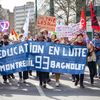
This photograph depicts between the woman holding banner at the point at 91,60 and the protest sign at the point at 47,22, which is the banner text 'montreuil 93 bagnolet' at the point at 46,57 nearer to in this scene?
the woman holding banner at the point at 91,60

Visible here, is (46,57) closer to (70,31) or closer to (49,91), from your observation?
(49,91)

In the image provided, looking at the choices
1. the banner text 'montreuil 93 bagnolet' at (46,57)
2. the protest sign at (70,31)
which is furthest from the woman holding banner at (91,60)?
the protest sign at (70,31)

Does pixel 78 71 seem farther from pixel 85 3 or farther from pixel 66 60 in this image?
pixel 85 3

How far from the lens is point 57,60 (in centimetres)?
1333

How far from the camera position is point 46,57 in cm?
1336

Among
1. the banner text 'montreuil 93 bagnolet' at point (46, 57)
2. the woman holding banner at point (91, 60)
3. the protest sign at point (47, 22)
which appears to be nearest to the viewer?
the banner text 'montreuil 93 bagnolet' at point (46, 57)

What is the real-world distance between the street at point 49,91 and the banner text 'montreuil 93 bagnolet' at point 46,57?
0.59 meters

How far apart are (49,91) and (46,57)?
1215 mm

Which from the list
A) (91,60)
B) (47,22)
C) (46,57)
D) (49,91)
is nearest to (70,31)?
(47,22)

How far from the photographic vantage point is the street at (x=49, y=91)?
11.5 meters

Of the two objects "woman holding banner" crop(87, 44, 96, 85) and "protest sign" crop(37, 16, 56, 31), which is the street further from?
"protest sign" crop(37, 16, 56, 31)

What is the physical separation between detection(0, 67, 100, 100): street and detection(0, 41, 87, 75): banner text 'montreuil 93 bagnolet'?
1.93 ft

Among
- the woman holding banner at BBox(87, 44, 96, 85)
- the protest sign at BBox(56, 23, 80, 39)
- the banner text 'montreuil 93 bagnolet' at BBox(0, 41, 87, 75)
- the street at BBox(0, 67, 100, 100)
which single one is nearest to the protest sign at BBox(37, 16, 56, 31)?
the protest sign at BBox(56, 23, 80, 39)

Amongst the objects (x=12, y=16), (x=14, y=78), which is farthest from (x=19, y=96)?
(x=12, y=16)
